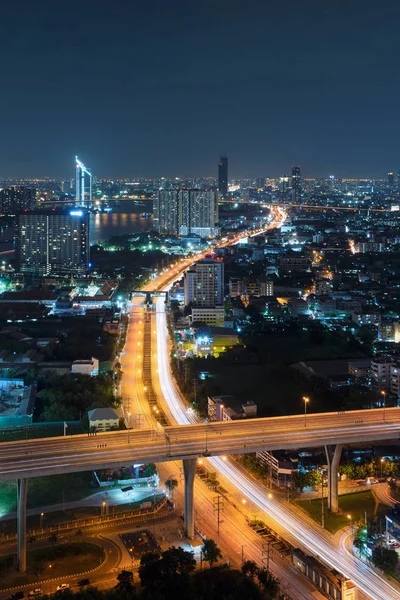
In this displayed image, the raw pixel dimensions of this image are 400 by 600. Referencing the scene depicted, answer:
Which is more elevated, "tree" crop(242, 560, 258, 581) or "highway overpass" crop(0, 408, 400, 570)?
"highway overpass" crop(0, 408, 400, 570)

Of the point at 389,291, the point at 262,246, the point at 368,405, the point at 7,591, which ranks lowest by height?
the point at 7,591

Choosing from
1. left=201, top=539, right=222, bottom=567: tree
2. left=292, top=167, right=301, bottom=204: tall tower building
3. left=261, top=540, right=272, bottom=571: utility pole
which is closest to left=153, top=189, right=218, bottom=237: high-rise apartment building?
left=292, top=167, right=301, bottom=204: tall tower building

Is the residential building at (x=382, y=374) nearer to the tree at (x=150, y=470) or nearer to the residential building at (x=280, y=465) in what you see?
the residential building at (x=280, y=465)

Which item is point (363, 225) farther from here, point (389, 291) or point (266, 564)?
point (266, 564)

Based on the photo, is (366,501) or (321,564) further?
(366,501)

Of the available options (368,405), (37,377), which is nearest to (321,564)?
→ (368,405)

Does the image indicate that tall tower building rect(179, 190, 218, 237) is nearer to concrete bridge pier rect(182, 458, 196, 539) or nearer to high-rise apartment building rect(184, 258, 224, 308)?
high-rise apartment building rect(184, 258, 224, 308)

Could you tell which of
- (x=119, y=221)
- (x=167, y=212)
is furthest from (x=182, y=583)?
(x=119, y=221)

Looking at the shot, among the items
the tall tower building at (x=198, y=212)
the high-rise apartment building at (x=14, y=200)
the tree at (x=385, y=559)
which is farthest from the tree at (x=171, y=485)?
the high-rise apartment building at (x=14, y=200)
